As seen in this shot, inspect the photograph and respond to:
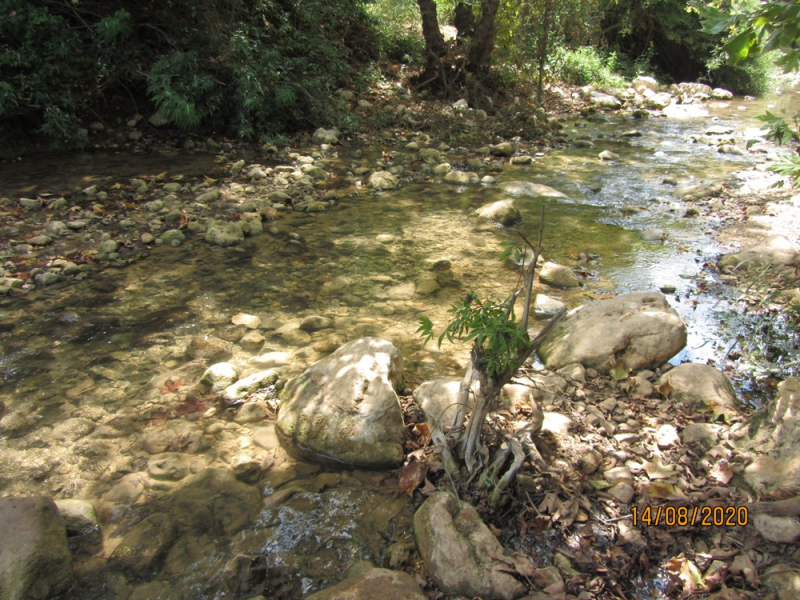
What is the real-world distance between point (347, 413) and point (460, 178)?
192 inches

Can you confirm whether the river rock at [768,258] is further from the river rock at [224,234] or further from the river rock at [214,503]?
the river rock at [224,234]

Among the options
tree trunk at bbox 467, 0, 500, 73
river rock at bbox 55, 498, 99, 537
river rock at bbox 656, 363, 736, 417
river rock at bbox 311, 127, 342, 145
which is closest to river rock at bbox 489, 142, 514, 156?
river rock at bbox 311, 127, 342, 145

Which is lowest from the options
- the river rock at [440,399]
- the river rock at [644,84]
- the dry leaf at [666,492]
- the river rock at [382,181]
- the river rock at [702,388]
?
the dry leaf at [666,492]

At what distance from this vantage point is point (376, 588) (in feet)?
5.88

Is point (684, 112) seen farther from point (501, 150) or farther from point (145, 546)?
point (145, 546)

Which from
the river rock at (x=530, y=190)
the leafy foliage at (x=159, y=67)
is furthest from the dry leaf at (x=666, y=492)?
the leafy foliage at (x=159, y=67)

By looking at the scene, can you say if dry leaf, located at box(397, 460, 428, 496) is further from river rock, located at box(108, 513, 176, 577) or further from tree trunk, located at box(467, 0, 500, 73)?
tree trunk, located at box(467, 0, 500, 73)

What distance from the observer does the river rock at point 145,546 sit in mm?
2086

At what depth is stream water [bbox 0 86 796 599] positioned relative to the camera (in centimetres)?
218

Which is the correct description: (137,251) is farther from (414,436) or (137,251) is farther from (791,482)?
(791,482)

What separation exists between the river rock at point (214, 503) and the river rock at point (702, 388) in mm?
2216

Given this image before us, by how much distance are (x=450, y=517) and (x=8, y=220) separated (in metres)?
5.05

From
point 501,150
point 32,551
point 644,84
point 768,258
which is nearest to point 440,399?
point 32,551

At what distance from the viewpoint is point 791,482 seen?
2062mm
